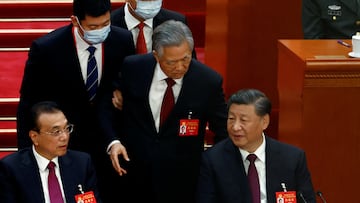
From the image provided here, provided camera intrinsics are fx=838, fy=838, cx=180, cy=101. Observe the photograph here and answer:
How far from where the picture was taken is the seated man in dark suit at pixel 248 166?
10.8 ft

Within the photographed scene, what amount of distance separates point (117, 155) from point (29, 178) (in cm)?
39

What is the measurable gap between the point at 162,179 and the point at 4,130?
62.4 inches

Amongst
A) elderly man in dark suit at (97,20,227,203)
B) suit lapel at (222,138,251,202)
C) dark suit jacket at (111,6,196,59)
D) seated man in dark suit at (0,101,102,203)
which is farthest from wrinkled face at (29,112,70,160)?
dark suit jacket at (111,6,196,59)

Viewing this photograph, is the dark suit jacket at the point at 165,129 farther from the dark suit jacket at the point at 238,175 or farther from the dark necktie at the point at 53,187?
the dark necktie at the point at 53,187

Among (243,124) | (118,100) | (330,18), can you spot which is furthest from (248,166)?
(330,18)

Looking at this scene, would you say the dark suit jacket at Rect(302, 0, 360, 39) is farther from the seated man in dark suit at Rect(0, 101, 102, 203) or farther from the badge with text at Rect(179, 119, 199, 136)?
the seated man in dark suit at Rect(0, 101, 102, 203)

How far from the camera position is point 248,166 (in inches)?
131

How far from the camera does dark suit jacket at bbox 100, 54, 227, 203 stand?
351cm

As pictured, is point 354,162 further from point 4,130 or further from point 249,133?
point 4,130

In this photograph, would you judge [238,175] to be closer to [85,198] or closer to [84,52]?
[85,198]

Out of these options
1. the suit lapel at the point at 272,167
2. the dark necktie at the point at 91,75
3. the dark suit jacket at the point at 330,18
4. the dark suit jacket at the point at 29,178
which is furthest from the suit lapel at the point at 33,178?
the dark suit jacket at the point at 330,18

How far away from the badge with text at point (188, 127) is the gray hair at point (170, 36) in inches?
12.6

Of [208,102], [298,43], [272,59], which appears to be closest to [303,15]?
[298,43]

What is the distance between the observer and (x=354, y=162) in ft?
12.6
